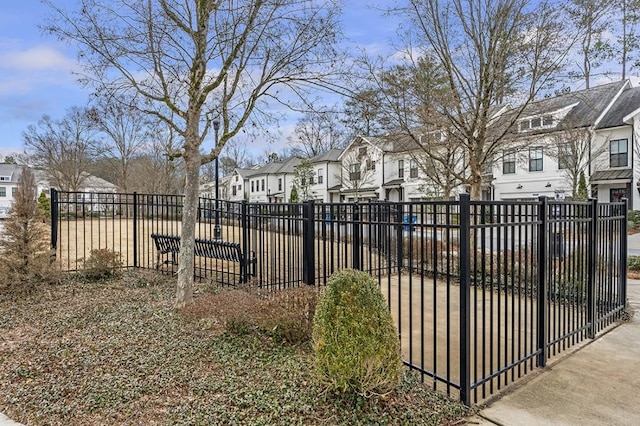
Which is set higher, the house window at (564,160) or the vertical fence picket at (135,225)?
the house window at (564,160)

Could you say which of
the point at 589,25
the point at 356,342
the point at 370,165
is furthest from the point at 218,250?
the point at 370,165

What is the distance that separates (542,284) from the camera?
3.93 m

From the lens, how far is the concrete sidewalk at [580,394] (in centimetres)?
296

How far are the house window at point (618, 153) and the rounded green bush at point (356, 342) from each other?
25.0 m

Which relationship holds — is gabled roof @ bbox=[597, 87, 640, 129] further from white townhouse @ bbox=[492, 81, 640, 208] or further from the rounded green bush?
the rounded green bush

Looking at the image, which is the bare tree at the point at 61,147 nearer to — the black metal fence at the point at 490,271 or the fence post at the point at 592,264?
the black metal fence at the point at 490,271

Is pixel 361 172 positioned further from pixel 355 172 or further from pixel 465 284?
pixel 465 284

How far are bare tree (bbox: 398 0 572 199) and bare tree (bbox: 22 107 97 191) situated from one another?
2866cm

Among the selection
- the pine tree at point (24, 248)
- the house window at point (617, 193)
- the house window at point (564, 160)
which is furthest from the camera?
the house window at point (617, 193)

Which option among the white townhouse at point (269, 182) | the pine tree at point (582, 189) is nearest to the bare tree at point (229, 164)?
the white townhouse at point (269, 182)

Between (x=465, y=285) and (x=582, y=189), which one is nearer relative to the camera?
(x=465, y=285)

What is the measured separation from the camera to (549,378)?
3.67 metres

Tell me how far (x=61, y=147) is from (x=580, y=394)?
3530 cm

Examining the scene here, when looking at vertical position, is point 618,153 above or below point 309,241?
above
